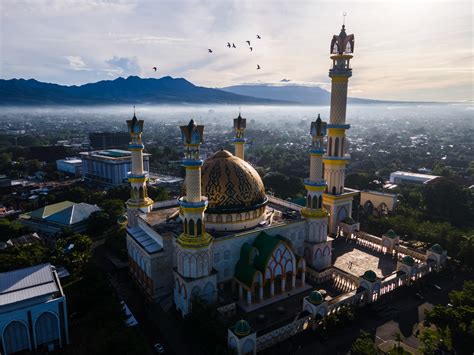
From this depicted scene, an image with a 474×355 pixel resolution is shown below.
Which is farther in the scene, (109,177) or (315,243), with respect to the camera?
(109,177)

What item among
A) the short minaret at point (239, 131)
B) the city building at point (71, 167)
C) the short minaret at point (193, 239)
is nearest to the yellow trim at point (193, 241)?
the short minaret at point (193, 239)

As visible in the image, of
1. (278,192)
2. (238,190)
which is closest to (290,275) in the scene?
(238,190)

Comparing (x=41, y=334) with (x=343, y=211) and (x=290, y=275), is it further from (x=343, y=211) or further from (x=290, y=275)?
(x=343, y=211)

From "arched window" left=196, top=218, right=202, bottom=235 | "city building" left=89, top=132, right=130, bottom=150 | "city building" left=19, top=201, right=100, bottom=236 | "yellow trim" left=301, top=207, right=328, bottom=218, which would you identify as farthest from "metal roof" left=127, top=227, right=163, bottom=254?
"city building" left=89, top=132, right=130, bottom=150

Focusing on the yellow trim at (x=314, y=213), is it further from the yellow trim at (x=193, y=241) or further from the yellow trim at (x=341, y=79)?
the yellow trim at (x=341, y=79)

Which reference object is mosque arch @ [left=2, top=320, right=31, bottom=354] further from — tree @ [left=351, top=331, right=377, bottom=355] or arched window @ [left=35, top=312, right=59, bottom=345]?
tree @ [left=351, top=331, right=377, bottom=355]

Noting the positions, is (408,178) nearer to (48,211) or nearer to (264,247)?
(264,247)

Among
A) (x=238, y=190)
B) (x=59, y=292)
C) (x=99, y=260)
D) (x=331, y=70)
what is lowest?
(x=99, y=260)

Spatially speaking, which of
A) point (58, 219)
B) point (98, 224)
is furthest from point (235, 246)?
point (58, 219)
